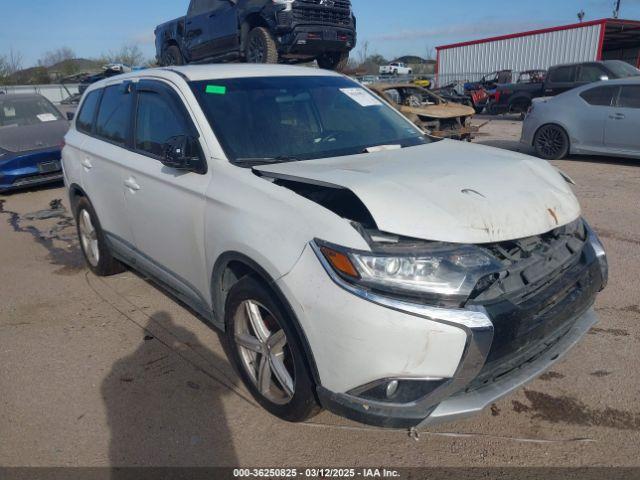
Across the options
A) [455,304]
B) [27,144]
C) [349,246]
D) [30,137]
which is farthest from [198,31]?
[455,304]

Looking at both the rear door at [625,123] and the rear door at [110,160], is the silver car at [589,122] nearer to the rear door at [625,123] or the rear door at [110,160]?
the rear door at [625,123]

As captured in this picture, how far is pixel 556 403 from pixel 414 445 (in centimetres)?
90

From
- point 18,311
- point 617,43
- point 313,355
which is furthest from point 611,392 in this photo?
point 617,43

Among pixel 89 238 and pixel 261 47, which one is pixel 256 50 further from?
pixel 89 238

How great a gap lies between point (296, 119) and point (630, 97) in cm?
812

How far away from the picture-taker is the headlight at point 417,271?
2227mm

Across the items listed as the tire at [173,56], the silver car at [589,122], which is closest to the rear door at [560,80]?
the silver car at [589,122]

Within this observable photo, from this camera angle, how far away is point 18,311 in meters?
4.46

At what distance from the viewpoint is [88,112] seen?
504cm

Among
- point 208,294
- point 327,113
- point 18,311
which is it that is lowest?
point 18,311

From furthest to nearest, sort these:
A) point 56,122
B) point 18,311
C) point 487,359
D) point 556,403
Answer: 1. point 56,122
2. point 18,311
3. point 556,403
4. point 487,359

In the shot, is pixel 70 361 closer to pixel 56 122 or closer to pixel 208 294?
pixel 208 294

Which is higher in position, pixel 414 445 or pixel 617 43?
pixel 617 43

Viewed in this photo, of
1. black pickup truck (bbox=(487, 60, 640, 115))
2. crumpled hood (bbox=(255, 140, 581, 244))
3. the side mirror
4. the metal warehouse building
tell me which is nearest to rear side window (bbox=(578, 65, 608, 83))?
black pickup truck (bbox=(487, 60, 640, 115))
